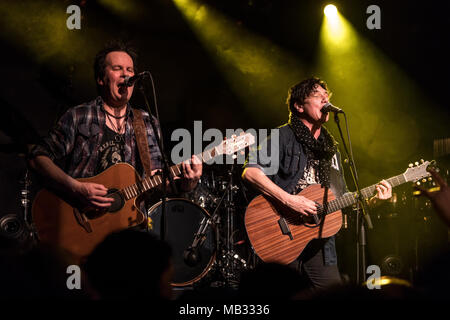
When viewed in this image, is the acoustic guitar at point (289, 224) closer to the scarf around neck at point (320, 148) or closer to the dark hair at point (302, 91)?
the scarf around neck at point (320, 148)

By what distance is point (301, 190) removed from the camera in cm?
418

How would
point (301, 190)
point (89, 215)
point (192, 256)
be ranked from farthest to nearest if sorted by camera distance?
point (192, 256)
point (301, 190)
point (89, 215)

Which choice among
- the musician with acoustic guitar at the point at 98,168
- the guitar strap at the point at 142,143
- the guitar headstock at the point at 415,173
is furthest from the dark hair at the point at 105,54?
the guitar headstock at the point at 415,173

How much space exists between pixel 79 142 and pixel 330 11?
453 cm

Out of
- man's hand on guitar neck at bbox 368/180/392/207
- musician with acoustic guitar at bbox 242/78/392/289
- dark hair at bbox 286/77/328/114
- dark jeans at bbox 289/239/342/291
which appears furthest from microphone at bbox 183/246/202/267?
man's hand on guitar neck at bbox 368/180/392/207

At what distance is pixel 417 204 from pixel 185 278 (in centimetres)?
336

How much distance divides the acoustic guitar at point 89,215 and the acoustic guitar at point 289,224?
1.17 m

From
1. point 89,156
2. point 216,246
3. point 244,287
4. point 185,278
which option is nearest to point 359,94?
point 216,246

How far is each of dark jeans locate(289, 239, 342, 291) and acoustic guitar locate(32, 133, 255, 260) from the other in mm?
1571

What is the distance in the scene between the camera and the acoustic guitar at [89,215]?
3582mm

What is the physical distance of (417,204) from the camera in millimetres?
5867

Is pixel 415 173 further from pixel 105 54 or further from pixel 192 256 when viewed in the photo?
pixel 105 54

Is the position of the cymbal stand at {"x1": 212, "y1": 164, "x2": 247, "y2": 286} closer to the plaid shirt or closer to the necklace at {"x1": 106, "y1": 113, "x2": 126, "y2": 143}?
the necklace at {"x1": 106, "y1": 113, "x2": 126, "y2": 143}

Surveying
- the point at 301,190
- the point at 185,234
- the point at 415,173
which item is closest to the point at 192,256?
the point at 185,234
